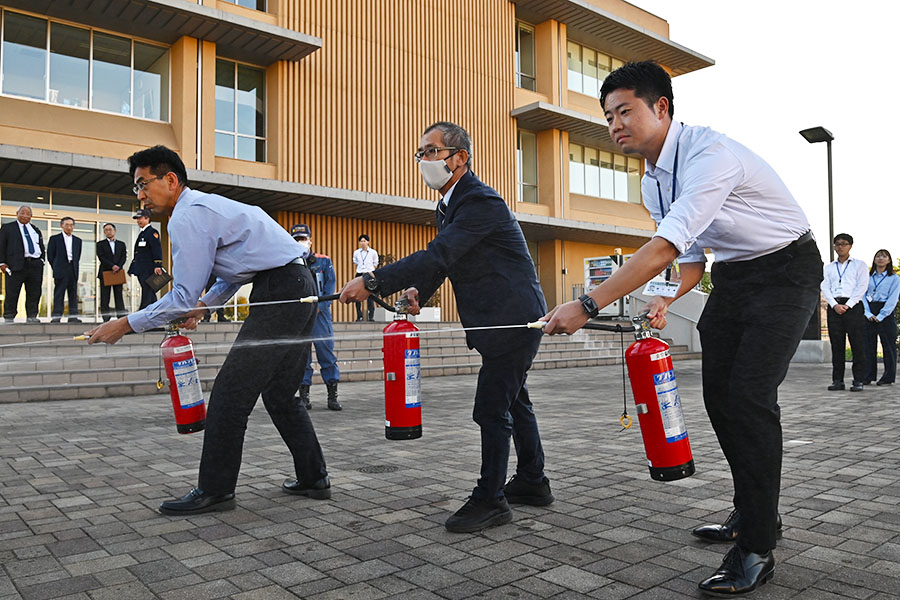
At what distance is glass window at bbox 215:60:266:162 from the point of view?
19094 millimetres

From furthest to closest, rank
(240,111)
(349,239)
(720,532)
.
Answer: (349,239), (240,111), (720,532)

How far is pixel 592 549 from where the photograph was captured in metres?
3.13

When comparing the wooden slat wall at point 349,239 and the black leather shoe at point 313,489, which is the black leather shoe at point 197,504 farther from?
the wooden slat wall at point 349,239

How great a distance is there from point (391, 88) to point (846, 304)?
15647 millimetres

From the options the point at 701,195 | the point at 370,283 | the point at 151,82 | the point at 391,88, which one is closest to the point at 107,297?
the point at 151,82

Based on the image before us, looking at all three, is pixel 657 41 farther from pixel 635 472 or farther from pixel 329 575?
pixel 329 575

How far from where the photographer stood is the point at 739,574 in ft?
8.52

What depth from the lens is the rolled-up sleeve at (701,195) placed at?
2488mm

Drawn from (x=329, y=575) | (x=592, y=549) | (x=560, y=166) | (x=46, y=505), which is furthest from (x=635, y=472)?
(x=560, y=166)

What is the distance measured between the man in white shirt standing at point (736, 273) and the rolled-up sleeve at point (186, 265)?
2.07 m

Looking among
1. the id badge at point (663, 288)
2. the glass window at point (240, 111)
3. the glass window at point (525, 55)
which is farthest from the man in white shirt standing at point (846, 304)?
the glass window at point (525, 55)

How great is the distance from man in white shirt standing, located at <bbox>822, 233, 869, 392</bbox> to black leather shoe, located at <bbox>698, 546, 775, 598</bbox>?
8484mm

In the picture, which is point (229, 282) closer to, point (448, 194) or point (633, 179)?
point (448, 194)

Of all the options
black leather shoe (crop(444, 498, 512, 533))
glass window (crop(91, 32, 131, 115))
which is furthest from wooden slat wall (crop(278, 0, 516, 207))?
black leather shoe (crop(444, 498, 512, 533))
